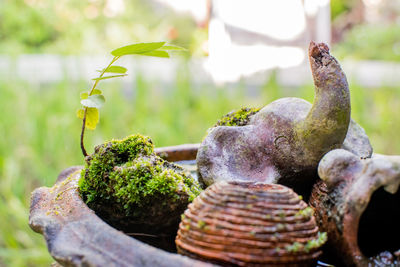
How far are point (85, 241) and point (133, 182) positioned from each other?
0.18m

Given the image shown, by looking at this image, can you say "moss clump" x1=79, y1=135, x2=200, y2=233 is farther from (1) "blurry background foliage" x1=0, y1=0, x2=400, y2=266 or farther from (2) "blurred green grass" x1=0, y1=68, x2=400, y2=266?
(2) "blurred green grass" x1=0, y1=68, x2=400, y2=266

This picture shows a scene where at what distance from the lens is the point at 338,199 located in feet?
2.48

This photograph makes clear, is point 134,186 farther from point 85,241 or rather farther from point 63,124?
point 63,124

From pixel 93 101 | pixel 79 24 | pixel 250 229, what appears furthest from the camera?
pixel 79 24

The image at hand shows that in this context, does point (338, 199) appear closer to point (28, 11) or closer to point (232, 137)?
point (232, 137)

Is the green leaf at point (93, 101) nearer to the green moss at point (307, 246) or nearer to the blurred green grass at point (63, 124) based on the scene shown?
the green moss at point (307, 246)

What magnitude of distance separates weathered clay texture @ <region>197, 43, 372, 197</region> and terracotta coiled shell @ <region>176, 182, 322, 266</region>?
21 cm

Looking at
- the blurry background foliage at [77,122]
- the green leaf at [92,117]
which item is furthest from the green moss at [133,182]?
the blurry background foliage at [77,122]

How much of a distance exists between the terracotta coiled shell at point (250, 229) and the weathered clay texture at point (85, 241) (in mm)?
61

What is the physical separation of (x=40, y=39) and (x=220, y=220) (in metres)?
5.77

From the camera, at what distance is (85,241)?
0.72 m

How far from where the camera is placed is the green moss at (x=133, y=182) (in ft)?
2.82

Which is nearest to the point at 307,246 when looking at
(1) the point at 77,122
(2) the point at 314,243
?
(2) the point at 314,243

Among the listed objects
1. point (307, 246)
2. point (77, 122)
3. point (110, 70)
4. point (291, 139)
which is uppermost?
point (110, 70)
